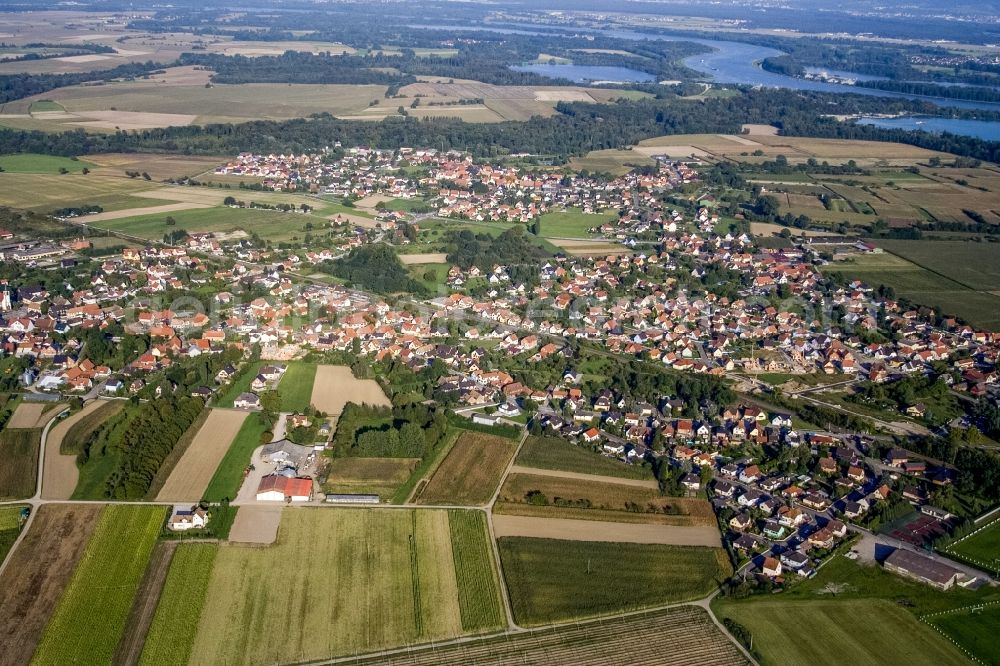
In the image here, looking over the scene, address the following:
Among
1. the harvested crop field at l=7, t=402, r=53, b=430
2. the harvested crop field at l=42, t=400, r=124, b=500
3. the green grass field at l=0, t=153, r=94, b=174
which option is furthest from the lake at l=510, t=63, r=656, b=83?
the harvested crop field at l=7, t=402, r=53, b=430

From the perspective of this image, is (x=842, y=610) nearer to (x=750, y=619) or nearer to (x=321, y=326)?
(x=750, y=619)

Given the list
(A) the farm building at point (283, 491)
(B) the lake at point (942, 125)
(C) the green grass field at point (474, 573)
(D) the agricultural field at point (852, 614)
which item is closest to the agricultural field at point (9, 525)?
(A) the farm building at point (283, 491)

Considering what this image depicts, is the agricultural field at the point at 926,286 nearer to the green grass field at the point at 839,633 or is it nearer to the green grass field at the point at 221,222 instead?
the green grass field at the point at 839,633

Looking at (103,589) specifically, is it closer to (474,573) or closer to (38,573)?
(38,573)

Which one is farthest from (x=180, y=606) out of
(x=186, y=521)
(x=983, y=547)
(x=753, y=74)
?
(x=753, y=74)

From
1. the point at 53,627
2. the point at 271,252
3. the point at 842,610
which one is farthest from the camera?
the point at 271,252

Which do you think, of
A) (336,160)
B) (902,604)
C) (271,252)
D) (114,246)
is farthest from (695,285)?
(336,160)
